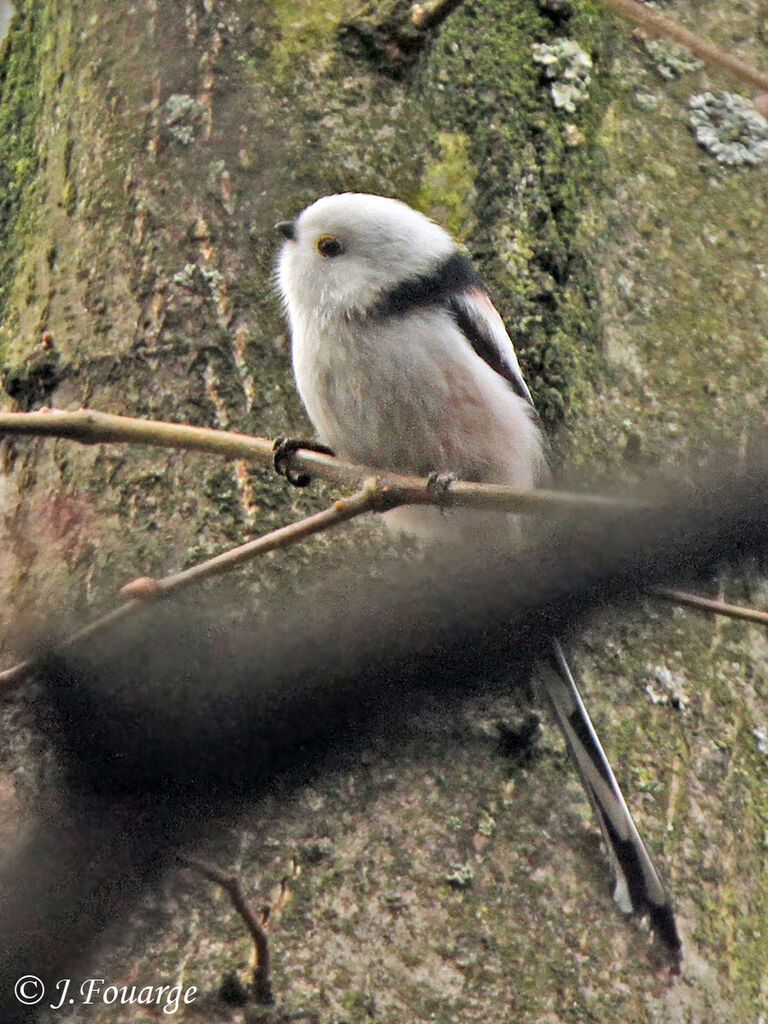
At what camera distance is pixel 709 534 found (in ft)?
2.69

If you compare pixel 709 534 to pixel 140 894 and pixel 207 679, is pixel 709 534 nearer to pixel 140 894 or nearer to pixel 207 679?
pixel 207 679

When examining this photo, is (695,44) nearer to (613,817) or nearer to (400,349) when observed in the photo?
(613,817)

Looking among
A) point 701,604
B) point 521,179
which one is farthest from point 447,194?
point 701,604

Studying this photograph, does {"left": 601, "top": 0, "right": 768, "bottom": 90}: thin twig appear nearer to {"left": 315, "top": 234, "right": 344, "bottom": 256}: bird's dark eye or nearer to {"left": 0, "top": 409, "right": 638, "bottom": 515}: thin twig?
{"left": 0, "top": 409, "right": 638, "bottom": 515}: thin twig

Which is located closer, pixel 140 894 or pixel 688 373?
pixel 140 894

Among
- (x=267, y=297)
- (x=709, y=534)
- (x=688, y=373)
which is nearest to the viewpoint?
(x=709, y=534)

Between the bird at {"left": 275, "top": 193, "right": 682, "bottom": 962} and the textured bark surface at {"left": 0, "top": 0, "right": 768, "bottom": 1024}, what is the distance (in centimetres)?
7

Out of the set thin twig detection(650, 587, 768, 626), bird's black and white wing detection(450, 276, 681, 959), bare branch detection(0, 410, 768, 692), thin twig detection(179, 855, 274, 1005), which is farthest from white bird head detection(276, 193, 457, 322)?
thin twig detection(179, 855, 274, 1005)

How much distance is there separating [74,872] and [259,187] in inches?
77.1

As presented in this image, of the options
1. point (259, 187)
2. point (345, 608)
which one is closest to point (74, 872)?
point (345, 608)

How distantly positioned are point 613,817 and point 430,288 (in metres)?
1.35

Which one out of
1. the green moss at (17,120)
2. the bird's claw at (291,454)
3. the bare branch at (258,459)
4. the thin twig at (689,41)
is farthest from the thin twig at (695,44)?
the green moss at (17,120)

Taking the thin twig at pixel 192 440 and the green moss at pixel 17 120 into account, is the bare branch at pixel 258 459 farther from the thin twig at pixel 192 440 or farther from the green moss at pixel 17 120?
the green moss at pixel 17 120

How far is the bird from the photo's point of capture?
103 inches
